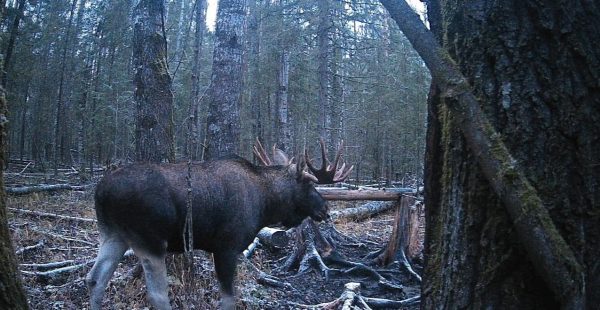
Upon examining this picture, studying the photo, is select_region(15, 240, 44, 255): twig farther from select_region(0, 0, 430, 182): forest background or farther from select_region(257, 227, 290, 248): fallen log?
select_region(0, 0, 430, 182): forest background

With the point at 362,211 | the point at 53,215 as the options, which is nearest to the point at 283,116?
the point at 362,211

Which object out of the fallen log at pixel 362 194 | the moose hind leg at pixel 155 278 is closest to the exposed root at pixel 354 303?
the moose hind leg at pixel 155 278

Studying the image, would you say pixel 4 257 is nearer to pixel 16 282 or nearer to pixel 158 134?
pixel 16 282

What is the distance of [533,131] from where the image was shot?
6.21 ft

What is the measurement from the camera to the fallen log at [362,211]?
1381 centimetres

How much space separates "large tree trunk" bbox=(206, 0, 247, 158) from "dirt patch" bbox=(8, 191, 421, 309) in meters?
1.89

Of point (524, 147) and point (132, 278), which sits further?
point (132, 278)

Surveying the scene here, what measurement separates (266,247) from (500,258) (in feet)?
26.2

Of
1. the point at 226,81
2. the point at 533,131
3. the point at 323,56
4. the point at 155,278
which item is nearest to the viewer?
the point at 533,131

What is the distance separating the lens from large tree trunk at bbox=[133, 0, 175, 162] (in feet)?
22.0

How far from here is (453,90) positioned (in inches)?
71.2

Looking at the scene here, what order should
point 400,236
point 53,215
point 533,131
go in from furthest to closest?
point 53,215 → point 400,236 → point 533,131

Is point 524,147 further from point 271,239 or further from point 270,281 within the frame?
point 271,239

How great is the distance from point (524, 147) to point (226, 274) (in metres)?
4.42
